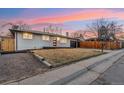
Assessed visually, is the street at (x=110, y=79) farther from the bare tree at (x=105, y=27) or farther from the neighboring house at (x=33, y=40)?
the bare tree at (x=105, y=27)

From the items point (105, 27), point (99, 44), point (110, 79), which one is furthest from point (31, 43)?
point (105, 27)

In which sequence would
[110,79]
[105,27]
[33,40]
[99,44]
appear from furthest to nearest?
[105,27], [99,44], [33,40], [110,79]

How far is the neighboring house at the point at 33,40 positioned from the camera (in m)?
19.6

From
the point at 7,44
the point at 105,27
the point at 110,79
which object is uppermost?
the point at 105,27

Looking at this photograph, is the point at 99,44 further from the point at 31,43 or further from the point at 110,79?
the point at 110,79

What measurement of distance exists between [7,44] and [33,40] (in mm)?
3657

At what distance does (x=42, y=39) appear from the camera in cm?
2338

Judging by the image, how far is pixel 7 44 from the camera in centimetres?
1906

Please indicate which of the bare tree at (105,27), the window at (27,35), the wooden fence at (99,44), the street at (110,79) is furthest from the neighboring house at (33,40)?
the bare tree at (105,27)

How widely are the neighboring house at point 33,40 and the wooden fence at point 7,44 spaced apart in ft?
1.51

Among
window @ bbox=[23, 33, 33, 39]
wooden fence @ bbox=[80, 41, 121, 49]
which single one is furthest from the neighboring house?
wooden fence @ bbox=[80, 41, 121, 49]

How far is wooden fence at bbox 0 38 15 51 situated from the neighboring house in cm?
46
